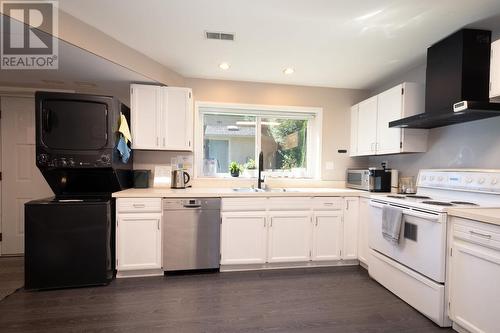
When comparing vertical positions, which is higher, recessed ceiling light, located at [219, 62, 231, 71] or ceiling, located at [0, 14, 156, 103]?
recessed ceiling light, located at [219, 62, 231, 71]

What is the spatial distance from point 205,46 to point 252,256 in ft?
7.66

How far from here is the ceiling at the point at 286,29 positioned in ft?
5.85

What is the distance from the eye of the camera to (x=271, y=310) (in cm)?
198

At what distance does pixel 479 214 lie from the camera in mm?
1563

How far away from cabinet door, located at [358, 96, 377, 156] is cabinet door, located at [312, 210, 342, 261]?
3.24ft

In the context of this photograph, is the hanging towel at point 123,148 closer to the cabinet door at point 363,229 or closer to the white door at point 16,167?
the white door at point 16,167

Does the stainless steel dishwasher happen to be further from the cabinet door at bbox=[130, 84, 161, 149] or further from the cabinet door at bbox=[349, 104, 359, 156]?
the cabinet door at bbox=[349, 104, 359, 156]

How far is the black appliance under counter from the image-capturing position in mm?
2213

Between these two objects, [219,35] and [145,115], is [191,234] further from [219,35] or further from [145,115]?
[219,35]

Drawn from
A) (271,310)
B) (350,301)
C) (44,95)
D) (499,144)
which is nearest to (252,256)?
(271,310)

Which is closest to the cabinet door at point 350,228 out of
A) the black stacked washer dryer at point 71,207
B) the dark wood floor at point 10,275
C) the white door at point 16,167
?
the black stacked washer dryer at point 71,207

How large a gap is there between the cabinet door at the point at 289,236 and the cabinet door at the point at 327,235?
3.4 inches

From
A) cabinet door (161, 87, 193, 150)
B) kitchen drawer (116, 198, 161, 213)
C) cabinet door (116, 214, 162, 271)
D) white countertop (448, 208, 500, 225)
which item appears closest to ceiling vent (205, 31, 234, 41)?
cabinet door (161, 87, 193, 150)

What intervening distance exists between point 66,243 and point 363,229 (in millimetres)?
3187
